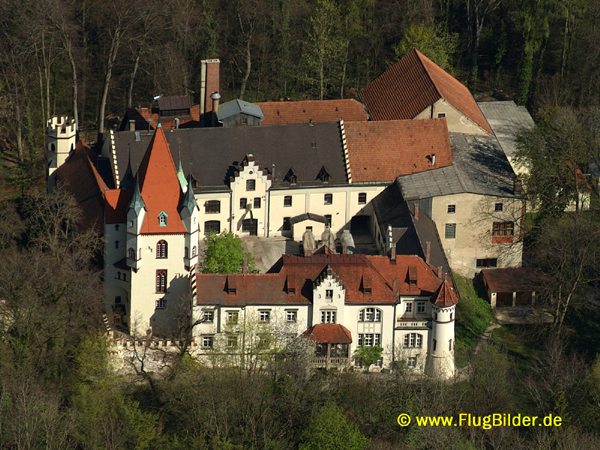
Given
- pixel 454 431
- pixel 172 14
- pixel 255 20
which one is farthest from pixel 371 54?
pixel 454 431

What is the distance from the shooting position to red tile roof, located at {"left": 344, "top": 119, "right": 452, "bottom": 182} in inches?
4323

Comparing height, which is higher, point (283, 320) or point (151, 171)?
point (151, 171)

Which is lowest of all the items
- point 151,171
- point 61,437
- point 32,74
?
point 61,437

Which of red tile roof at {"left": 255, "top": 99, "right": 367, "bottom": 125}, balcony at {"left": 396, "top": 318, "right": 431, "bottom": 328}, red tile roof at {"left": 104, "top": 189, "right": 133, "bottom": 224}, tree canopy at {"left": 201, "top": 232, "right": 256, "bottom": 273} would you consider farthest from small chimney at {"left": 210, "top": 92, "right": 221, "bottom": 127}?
balcony at {"left": 396, "top": 318, "right": 431, "bottom": 328}

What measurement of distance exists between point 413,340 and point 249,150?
23.4m

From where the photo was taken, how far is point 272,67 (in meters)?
133

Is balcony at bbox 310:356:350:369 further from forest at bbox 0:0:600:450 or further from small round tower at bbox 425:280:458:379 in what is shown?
small round tower at bbox 425:280:458:379

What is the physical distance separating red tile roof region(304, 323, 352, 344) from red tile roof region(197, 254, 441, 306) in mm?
2027

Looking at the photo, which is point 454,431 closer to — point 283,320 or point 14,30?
point 283,320

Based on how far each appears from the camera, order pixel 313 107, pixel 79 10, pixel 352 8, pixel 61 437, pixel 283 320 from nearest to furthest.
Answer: pixel 61 437 < pixel 283 320 < pixel 313 107 < pixel 79 10 < pixel 352 8

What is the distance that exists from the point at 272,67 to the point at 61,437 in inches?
2314

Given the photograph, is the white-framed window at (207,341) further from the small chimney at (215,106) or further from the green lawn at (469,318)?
the small chimney at (215,106)

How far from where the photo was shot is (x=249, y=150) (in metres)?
108

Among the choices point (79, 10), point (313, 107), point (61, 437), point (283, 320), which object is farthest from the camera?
point (79, 10)
